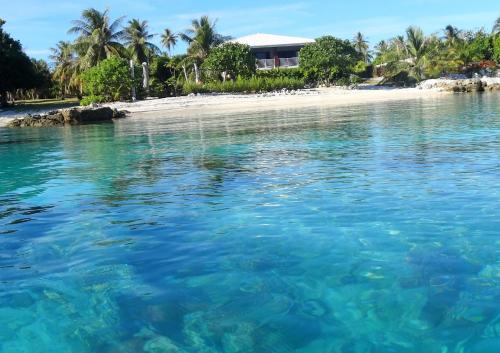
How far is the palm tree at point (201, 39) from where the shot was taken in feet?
164

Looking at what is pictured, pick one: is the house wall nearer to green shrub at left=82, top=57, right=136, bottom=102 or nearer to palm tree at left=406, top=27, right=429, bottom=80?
palm tree at left=406, top=27, right=429, bottom=80

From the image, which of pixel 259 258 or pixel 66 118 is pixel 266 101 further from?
pixel 259 258

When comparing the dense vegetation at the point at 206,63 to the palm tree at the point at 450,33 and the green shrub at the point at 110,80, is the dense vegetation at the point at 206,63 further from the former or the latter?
the palm tree at the point at 450,33

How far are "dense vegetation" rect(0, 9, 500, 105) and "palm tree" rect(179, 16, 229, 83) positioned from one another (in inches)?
3.5

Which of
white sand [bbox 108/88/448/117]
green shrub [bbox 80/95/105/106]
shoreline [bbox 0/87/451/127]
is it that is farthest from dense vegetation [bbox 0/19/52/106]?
white sand [bbox 108/88/448/117]

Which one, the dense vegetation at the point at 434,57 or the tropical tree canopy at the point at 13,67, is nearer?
the tropical tree canopy at the point at 13,67

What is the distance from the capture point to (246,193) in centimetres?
794

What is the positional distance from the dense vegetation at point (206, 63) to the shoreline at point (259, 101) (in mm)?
2750

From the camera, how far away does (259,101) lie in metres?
40.0

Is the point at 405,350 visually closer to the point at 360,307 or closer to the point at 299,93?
the point at 360,307

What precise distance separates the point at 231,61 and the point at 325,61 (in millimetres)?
8421

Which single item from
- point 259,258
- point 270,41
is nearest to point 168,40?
point 270,41

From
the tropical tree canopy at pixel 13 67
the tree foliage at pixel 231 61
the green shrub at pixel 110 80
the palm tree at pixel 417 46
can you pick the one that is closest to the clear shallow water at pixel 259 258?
the green shrub at pixel 110 80

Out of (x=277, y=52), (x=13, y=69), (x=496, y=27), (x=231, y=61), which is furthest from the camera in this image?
(x=496, y=27)
